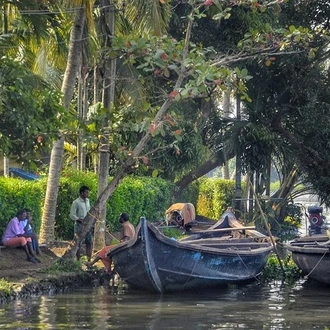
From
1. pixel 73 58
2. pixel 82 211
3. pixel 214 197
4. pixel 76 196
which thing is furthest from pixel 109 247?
pixel 214 197

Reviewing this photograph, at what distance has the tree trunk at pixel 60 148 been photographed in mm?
20750

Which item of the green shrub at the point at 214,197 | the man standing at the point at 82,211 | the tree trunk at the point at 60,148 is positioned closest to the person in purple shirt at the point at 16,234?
the man standing at the point at 82,211

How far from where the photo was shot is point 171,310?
55.2ft

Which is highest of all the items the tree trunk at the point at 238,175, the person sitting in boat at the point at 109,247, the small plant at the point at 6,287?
the tree trunk at the point at 238,175

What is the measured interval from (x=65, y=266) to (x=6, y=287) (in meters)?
2.80

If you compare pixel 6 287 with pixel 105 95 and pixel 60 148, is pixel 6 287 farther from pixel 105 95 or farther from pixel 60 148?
pixel 105 95

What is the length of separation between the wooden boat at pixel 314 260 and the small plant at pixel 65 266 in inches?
208

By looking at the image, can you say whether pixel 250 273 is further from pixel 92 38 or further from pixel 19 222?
pixel 92 38

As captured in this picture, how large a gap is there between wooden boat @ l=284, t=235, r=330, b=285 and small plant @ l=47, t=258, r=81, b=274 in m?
5.29

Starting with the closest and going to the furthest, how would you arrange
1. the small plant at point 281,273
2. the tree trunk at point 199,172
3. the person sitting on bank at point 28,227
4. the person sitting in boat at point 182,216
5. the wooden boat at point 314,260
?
the person sitting on bank at point 28,227 → the wooden boat at point 314,260 → the small plant at point 281,273 → the person sitting in boat at point 182,216 → the tree trunk at point 199,172

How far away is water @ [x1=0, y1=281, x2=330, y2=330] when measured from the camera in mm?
14992

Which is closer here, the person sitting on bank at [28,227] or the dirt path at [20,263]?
the dirt path at [20,263]

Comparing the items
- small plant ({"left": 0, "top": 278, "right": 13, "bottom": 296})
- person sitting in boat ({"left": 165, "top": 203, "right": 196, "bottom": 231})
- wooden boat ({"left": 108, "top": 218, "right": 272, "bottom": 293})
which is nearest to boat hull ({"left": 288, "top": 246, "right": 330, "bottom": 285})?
wooden boat ({"left": 108, "top": 218, "right": 272, "bottom": 293})

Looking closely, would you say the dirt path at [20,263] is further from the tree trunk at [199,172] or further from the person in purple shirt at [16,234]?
the tree trunk at [199,172]
